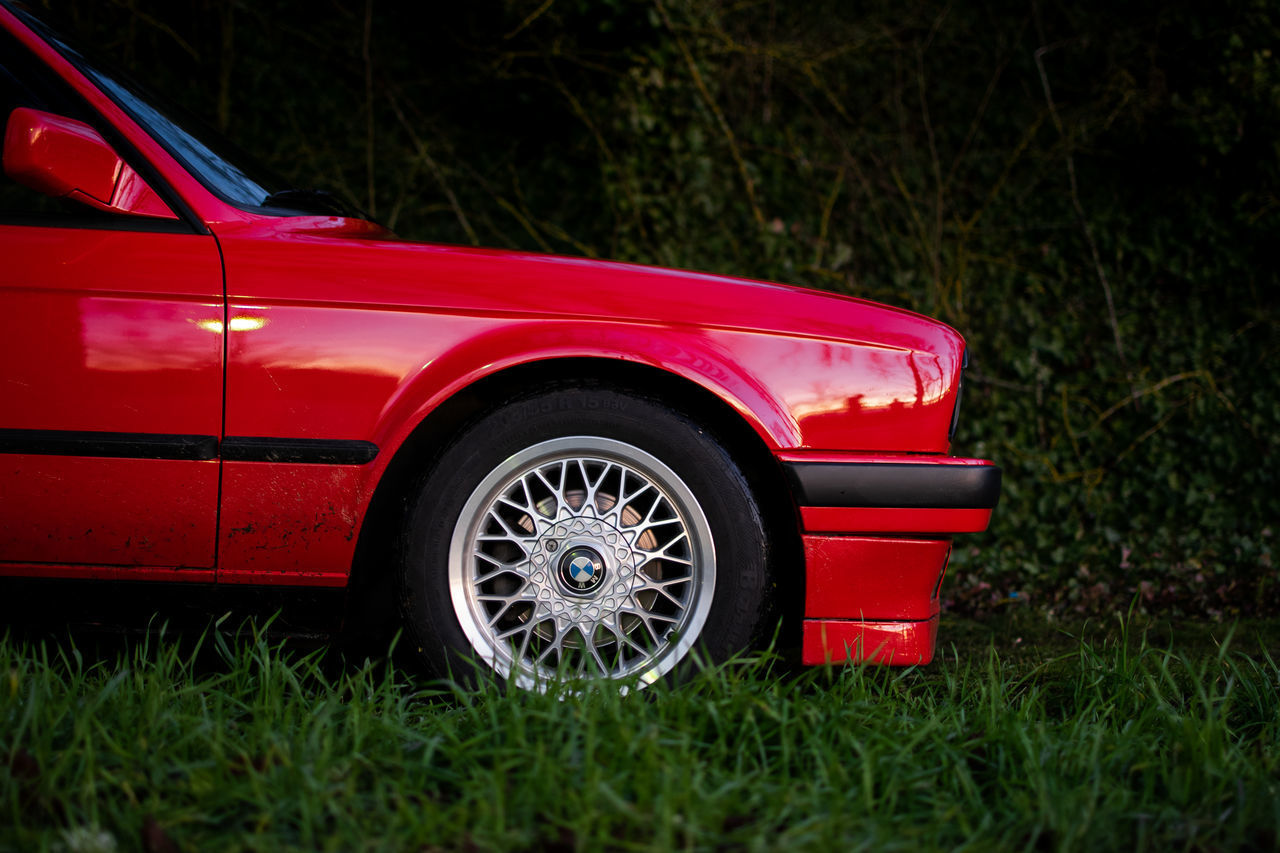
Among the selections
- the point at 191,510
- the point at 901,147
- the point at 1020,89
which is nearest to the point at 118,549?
the point at 191,510

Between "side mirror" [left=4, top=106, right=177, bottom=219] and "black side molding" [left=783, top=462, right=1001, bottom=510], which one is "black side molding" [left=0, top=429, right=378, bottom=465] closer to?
"side mirror" [left=4, top=106, right=177, bottom=219]

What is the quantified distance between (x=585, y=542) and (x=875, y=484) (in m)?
0.67

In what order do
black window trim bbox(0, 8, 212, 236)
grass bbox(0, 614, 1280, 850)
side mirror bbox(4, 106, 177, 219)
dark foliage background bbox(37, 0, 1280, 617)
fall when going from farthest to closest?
1. dark foliage background bbox(37, 0, 1280, 617)
2. black window trim bbox(0, 8, 212, 236)
3. side mirror bbox(4, 106, 177, 219)
4. grass bbox(0, 614, 1280, 850)

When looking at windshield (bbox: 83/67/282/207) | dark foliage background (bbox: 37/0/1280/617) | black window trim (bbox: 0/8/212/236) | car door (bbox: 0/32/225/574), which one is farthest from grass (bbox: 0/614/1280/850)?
dark foliage background (bbox: 37/0/1280/617)

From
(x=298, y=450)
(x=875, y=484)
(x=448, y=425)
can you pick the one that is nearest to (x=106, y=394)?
(x=298, y=450)

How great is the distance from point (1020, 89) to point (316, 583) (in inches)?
189

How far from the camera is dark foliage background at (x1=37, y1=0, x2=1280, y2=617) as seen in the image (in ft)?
15.5

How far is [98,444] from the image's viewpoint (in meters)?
1.96

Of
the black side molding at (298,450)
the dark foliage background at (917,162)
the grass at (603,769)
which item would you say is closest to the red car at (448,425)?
the black side molding at (298,450)

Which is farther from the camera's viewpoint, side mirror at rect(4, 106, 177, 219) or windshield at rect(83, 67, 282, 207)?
windshield at rect(83, 67, 282, 207)

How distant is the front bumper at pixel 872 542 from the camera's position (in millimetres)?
2074

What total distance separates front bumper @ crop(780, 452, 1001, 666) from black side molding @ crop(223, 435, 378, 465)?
95 cm

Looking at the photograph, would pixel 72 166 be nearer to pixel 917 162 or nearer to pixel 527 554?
pixel 527 554

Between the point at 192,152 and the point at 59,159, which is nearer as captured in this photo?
the point at 59,159
